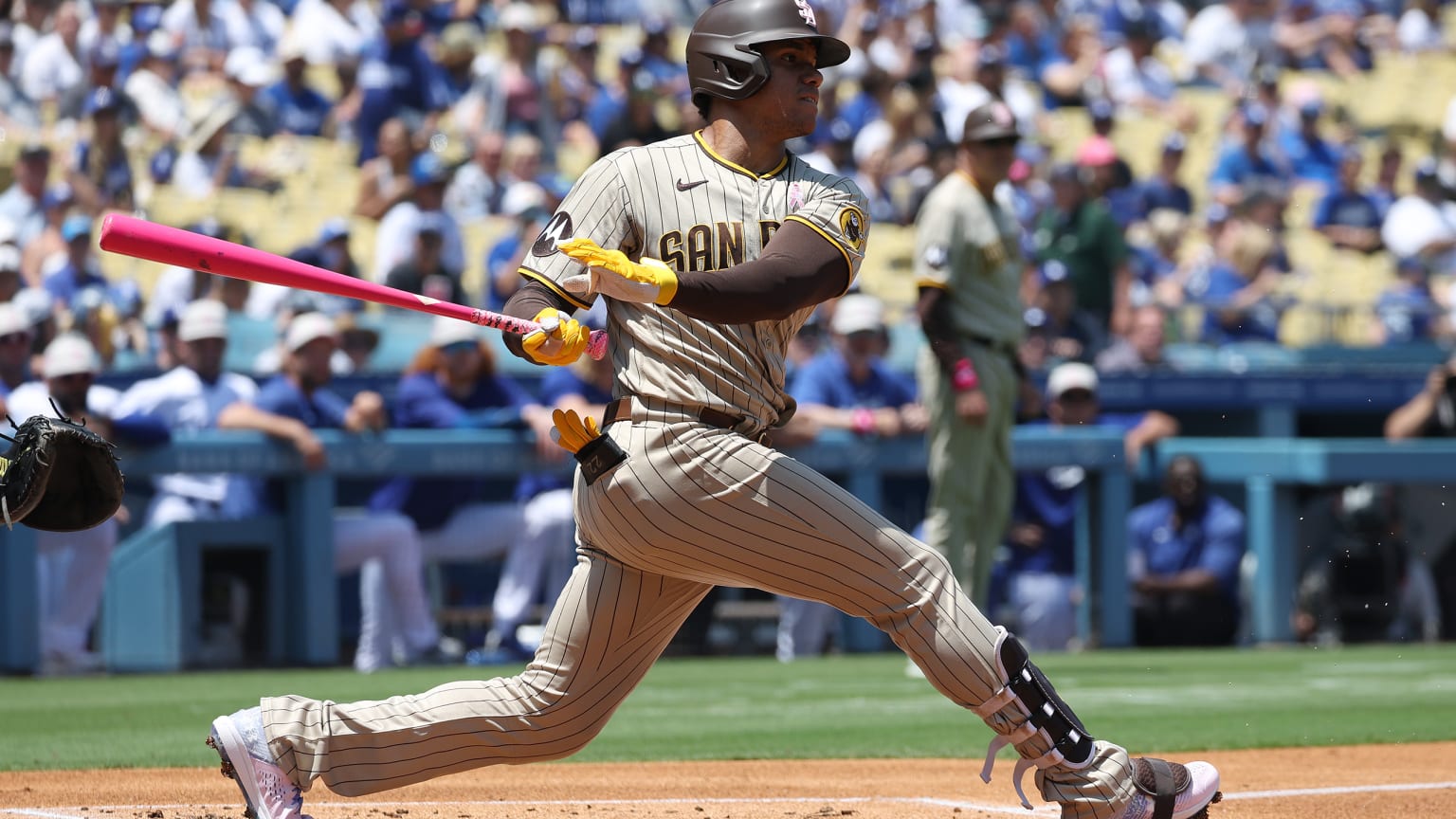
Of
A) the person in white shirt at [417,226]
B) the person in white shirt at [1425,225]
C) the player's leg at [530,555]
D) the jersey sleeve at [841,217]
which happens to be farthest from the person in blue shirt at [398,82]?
the jersey sleeve at [841,217]

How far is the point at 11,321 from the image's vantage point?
8.25 meters

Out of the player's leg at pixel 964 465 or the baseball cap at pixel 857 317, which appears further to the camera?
the baseball cap at pixel 857 317

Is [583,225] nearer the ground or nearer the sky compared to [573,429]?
nearer the sky

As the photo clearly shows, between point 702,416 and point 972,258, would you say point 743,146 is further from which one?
point 972,258

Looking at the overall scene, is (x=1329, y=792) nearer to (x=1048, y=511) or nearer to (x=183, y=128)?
(x=1048, y=511)

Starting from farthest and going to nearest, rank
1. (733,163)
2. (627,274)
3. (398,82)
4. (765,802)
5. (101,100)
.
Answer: (398,82), (101,100), (765,802), (733,163), (627,274)

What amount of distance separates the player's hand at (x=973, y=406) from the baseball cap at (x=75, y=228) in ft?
16.7

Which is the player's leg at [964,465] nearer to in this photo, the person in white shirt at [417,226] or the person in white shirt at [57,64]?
the person in white shirt at [417,226]

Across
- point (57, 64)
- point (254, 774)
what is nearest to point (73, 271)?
point (57, 64)

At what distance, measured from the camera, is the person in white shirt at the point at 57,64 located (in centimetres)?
1223

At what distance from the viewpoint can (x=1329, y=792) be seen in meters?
4.89

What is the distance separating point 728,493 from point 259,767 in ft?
3.31

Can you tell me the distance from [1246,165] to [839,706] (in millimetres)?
8639

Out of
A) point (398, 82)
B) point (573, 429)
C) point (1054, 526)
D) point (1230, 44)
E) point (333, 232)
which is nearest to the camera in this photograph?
point (573, 429)
